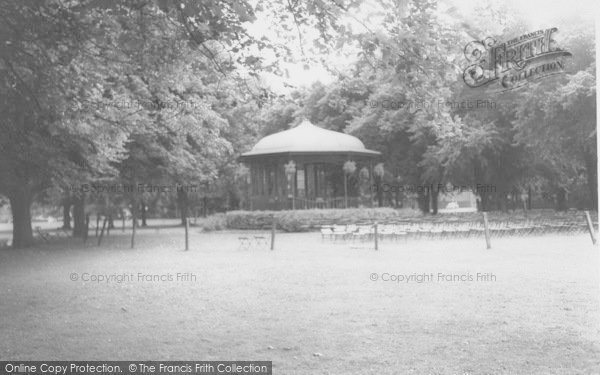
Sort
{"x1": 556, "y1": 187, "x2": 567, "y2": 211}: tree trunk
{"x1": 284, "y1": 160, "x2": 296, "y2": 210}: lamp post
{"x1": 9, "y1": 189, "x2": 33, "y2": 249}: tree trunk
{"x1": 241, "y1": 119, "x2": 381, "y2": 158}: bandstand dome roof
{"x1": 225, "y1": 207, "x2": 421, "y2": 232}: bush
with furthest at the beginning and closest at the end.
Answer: {"x1": 556, "y1": 187, "x2": 567, "y2": 211}: tree trunk, {"x1": 241, "y1": 119, "x2": 381, "y2": 158}: bandstand dome roof, {"x1": 284, "y1": 160, "x2": 296, "y2": 210}: lamp post, {"x1": 225, "y1": 207, "x2": 421, "y2": 232}: bush, {"x1": 9, "y1": 189, "x2": 33, "y2": 249}: tree trunk

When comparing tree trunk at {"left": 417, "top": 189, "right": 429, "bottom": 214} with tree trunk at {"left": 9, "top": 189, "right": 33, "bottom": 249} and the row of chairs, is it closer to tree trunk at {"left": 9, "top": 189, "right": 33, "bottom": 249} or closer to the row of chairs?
the row of chairs

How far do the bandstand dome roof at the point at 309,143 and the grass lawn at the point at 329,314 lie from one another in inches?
709

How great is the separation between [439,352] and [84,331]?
491 cm

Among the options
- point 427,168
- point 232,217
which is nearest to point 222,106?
point 232,217

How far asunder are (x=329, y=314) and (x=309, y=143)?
25.9 metres

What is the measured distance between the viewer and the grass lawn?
760cm

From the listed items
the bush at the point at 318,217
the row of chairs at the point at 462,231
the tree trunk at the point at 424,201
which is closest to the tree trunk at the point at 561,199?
the tree trunk at the point at 424,201

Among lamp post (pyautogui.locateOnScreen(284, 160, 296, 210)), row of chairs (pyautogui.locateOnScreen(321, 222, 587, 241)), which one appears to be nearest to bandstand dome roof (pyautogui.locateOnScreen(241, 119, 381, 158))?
lamp post (pyautogui.locateOnScreen(284, 160, 296, 210))

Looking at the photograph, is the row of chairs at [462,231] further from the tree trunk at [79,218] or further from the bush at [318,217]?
the tree trunk at [79,218]

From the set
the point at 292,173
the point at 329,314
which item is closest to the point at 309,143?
the point at 292,173

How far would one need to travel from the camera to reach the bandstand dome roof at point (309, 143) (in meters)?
35.0

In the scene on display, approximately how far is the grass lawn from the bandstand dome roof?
18.0 m

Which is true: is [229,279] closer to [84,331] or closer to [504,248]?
[84,331]

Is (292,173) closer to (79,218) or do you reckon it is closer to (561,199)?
(79,218)
